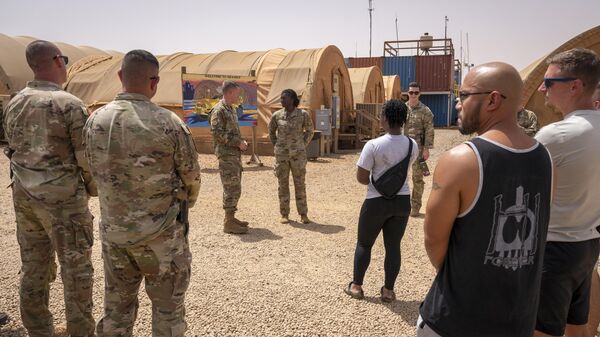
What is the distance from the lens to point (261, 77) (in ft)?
46.1

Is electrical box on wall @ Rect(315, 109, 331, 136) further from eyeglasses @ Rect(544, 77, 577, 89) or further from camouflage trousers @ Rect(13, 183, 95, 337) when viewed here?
eyeglasses @ Rect(544, 77, 577, 89)

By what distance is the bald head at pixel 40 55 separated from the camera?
2.91 metres

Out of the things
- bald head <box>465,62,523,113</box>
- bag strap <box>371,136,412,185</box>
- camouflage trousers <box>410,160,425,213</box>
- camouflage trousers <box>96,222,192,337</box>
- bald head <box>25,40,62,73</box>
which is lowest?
camouflage trousers <box>410,160,425,213</box>

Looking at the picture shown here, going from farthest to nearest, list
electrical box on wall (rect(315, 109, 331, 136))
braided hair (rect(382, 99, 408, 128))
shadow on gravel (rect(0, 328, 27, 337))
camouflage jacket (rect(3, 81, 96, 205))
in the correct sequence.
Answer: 1. electrical box on wall (rect(315, 109, 331, 136))
2. braided hair (rect(382, 99, 408, 128))
3. shadow on gravel (rect(0, 328, 27, 337))
4. camouflage jacket (rect(3, 81, 96, 205))

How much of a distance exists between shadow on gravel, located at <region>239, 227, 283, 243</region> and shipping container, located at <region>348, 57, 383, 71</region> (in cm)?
2439

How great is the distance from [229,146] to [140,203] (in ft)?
11.7

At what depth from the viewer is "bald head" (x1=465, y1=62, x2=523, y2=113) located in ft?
5.46

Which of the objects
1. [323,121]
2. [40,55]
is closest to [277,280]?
Result: [40,55]

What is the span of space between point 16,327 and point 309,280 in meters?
2.54

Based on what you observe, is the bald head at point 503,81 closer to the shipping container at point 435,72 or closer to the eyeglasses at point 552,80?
the eyeglasses at point 552,80

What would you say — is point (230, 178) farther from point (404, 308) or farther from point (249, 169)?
point (249, 169)

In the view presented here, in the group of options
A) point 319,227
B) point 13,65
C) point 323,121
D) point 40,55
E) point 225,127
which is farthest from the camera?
point 13,65

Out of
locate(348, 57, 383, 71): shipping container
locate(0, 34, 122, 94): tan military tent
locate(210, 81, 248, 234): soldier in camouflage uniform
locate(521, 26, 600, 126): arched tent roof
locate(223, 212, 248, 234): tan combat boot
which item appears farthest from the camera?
locate(348, 57, 383, 71): shipping container

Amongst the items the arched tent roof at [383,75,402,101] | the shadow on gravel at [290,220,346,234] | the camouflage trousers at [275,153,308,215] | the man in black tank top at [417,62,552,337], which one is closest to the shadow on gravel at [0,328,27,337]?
the man in black tank top at [417,62,552,337]
